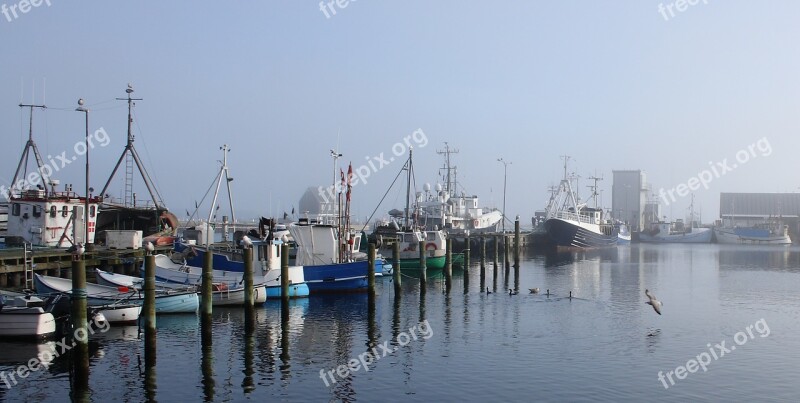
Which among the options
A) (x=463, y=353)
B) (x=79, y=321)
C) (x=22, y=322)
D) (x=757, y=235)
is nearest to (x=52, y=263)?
(x=22, y=322)

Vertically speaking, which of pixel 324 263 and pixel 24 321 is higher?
pixel 324 263

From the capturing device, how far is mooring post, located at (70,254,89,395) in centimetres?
2098

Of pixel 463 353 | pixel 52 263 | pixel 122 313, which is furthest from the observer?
pixel 52 263

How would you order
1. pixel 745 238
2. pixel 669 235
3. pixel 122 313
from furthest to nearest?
pixel 669 235 → pixel 745 238 → pixel 122 313

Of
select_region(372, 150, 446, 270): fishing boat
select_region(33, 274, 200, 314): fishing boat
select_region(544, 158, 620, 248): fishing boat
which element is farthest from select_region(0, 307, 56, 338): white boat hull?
select_region(544, 158, 620, 248): fishing boat

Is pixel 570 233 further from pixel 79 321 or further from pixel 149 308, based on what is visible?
pixel 79 321

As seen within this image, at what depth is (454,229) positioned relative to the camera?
327 feet

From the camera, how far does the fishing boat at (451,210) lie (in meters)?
93.6

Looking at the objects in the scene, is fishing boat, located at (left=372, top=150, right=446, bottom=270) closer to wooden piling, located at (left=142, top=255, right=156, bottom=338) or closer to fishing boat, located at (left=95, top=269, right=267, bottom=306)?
fishing boat, located at (left=95, top=269, right=267, bottom=306)

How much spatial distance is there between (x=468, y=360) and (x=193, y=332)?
11.7 m

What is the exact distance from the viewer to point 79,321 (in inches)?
823
